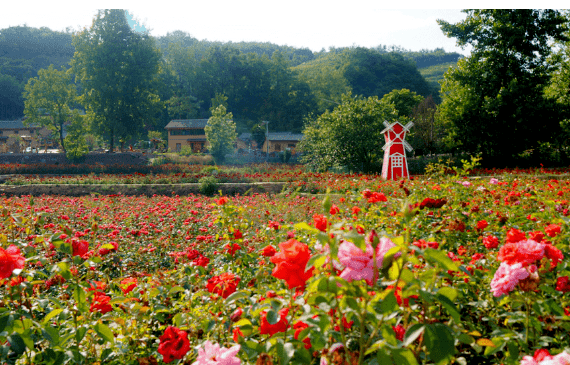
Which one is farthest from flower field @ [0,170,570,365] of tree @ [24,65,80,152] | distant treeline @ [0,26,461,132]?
distant treeline @ [0,26,461,132]

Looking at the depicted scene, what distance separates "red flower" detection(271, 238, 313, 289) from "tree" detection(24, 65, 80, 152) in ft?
102

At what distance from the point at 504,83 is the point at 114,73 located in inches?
1196

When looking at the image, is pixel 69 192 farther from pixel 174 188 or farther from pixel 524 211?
pixel 524 211

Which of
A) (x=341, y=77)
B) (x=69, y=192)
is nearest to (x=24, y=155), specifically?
(x=69, y=192)

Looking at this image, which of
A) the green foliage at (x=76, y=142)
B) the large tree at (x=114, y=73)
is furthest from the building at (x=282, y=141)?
the green foliage at (x=76, y=142)

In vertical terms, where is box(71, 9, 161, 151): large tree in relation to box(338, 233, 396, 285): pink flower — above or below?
above

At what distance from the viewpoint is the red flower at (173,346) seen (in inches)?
56.0

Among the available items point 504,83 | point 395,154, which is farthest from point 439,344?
point 504,83

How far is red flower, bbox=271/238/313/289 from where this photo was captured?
1.23 metres

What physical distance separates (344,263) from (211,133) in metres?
35.0

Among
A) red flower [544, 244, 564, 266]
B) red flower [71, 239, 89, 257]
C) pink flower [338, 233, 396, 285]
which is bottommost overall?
red flower [71, 239, 89, 257]

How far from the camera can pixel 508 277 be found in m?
1.30

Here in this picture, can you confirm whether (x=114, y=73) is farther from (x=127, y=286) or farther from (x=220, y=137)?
(x=127, y=286)

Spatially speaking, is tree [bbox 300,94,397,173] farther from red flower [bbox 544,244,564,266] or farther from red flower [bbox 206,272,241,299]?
red flower [bbox 544,244,564,266]
